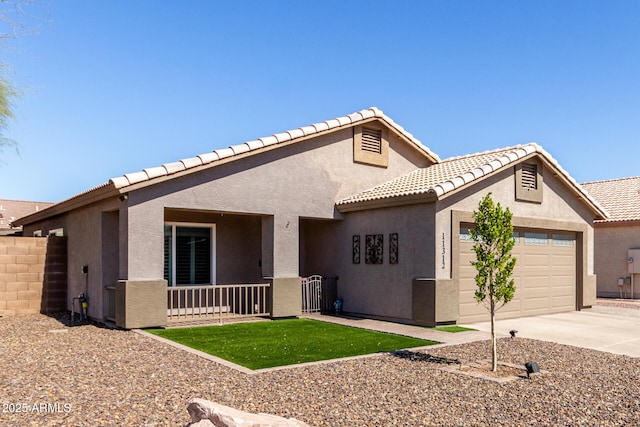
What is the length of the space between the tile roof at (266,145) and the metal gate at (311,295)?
417 cm

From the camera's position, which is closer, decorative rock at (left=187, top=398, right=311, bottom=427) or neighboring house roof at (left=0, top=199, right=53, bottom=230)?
decorative rock at (left=187, top=398, right=311, bottom=427)

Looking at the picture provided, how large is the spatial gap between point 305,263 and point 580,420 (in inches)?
450

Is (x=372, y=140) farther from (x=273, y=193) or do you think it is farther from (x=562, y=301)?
(x=562, y=301)

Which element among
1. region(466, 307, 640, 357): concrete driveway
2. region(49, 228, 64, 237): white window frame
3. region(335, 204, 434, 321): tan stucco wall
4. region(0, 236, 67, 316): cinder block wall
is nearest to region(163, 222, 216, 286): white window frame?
region(335, 204, 434, 321): tan stucco wall

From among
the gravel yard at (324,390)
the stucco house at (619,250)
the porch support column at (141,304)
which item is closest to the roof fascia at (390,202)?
the gravel yard at (324,390)

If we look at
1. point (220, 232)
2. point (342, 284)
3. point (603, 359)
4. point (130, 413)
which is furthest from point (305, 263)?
point (130, 413)

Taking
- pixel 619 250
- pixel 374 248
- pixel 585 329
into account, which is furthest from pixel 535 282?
pixel 619 250

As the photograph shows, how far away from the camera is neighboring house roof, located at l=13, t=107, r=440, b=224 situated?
455 inches

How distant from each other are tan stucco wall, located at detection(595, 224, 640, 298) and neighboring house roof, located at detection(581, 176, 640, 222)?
1.92ft

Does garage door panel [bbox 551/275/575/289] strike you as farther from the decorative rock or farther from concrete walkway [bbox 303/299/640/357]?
the decorative rock

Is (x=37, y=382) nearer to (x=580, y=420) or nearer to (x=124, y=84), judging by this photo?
(x=580, y=420)

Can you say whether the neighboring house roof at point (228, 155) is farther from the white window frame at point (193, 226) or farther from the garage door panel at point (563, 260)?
the garage door panel at point (563, 260)

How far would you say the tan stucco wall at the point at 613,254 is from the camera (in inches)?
853

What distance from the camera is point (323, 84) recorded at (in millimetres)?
17906
